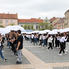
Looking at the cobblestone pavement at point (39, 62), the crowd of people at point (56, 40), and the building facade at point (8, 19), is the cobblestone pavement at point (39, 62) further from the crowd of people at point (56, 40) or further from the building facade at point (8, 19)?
the building facade at point (8, 19)

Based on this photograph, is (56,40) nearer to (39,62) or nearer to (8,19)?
(39,62)

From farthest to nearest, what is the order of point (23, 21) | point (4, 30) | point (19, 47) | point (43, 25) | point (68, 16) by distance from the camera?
1. point (23, 21)
2. point (43, 25)
3. point (68, 16)
4. point (4, 30)
5. point (19, 47)

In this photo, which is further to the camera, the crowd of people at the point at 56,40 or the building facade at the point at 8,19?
the building facade at the point at 8,19

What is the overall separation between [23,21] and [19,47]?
88166 millimetres

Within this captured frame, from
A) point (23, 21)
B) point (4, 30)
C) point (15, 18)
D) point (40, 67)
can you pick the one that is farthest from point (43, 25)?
point (40, 67)

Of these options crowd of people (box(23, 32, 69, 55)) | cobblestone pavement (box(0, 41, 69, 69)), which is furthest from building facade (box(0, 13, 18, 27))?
cobblestone pavement (box(0, 41, 69, 69))

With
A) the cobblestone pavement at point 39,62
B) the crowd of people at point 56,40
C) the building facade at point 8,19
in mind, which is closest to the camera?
the cobblestone pavement at point 39,62

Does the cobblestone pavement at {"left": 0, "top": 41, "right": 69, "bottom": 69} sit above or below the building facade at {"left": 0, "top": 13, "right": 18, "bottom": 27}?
below

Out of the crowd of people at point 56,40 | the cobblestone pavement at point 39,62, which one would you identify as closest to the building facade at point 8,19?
the crowd of people at point 56,40

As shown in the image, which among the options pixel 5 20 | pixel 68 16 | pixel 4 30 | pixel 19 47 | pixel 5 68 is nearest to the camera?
pixel 5 68

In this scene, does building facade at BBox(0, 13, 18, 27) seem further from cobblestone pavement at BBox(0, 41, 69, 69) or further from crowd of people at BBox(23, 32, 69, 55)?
cobblestone pavement at BBox(0, 41, 69, 69)

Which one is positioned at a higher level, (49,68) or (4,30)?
(4,30)

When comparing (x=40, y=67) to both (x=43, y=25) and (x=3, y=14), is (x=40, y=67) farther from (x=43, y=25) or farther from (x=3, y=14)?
(x=3, y=14)

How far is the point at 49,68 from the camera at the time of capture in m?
5.89
